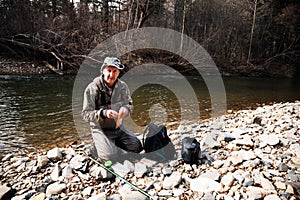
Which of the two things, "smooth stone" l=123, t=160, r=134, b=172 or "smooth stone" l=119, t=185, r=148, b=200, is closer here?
"smooth stone" l=119, t=185, r=148, b=200

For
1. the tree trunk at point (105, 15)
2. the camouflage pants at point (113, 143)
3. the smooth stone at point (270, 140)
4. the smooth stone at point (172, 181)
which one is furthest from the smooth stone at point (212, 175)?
the tree trunk at point (105, 15)

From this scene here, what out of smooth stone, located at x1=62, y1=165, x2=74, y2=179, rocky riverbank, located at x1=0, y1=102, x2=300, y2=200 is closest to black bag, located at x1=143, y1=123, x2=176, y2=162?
rocky riverbank, located at x1=0, y1=102, x2=300, y2=200

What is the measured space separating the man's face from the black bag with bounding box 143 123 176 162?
91 cm

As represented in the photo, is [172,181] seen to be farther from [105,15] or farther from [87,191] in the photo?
[105,15]

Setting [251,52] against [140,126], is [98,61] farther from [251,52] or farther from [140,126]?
[251,52]

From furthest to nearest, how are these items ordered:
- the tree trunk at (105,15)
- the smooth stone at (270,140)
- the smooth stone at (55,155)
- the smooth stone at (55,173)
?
the tree trunk at (105,15)
the smooth stone at (270,140)
the smooth stone at (55,155)
the smooth stone at (55,173)

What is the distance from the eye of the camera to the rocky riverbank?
223 cm

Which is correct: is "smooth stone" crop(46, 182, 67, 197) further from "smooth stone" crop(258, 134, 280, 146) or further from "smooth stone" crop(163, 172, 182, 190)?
"smooth stone" crop(258, 134, 280, 146)

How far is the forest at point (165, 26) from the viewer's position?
1380cm

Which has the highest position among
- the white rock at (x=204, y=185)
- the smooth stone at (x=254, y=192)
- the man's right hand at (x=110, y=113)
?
the man's right hand at (x=110, y=113)

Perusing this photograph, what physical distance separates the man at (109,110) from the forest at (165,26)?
11115mm

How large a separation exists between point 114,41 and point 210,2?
438 inches

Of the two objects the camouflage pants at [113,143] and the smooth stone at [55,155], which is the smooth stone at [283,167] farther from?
the smooth stone at [55,155]

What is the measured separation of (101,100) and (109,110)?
0.31 metres
